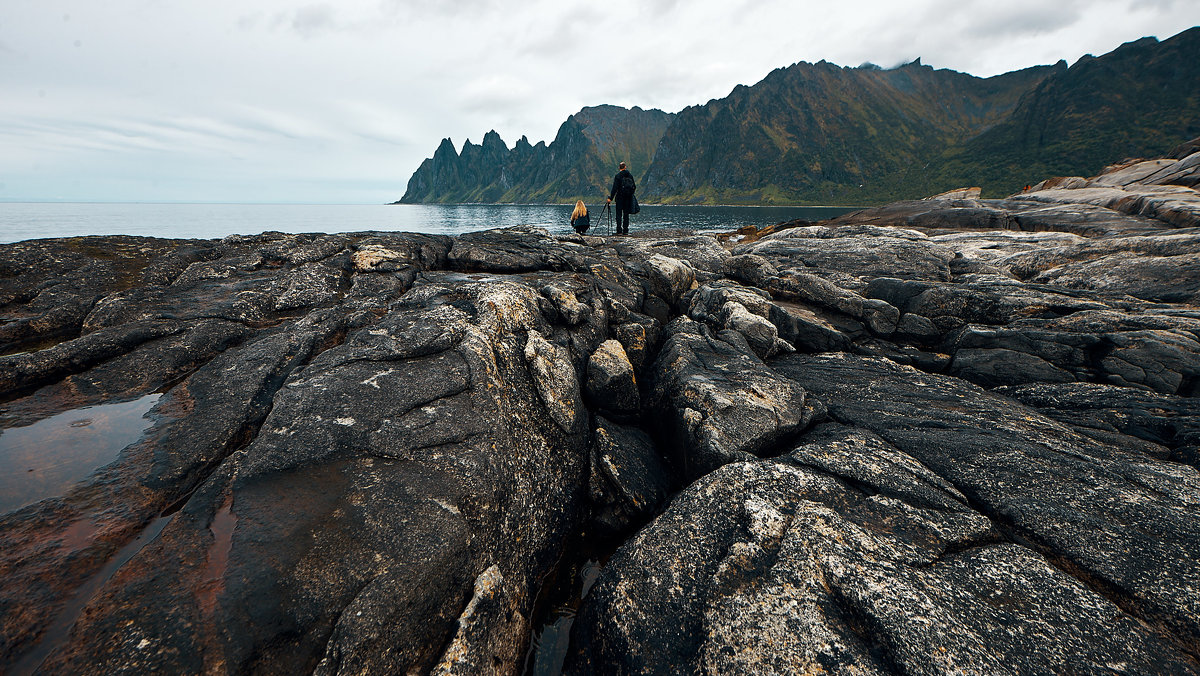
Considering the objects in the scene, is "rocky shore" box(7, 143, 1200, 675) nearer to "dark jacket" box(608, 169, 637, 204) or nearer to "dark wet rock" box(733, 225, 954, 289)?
"dark wet rock" box(733, 225, 954, 289)

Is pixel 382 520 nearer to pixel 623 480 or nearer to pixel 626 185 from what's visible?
pixel 623 480

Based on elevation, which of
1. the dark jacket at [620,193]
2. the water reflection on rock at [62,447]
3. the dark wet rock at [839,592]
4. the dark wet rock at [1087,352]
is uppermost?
the dark jacket at [620,193]

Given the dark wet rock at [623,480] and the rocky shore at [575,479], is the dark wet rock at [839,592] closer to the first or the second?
the rocky shore at [575,479]

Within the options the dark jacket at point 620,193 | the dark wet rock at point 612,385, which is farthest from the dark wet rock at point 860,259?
the dark wet rock at point 612,385

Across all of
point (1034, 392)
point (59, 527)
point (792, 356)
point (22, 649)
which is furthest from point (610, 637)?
point (1034, 392)

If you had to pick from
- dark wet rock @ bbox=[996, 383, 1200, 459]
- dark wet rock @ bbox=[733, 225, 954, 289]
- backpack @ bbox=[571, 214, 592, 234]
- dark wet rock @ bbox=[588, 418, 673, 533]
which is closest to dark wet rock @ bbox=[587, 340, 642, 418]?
dark wet rock @ bbox=[588, 418, 673, 533]

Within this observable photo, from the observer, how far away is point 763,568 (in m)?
6.60

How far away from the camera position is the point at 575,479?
10336 mm

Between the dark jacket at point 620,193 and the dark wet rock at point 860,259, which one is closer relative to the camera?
the dark wet rock at point 860,259

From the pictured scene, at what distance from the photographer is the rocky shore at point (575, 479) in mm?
5633

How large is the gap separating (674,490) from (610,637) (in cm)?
473

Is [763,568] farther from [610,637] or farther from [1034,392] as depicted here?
[1034,392]

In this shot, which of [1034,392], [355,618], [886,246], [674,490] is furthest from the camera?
[886,246]

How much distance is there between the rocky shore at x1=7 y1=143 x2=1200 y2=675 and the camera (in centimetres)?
563
